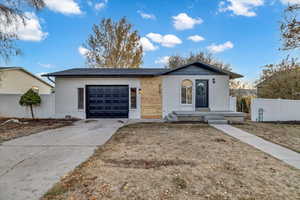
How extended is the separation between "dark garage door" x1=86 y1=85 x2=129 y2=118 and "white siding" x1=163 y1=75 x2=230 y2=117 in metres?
2.70

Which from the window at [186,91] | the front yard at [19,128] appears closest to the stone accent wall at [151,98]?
the window at [186,91]

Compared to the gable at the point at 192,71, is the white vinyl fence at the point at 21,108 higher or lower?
lower

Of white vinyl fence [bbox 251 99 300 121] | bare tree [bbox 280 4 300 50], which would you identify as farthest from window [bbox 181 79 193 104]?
bare tree [bbox 280 4 300 50]

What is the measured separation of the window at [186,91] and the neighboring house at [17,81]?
44.1 ft

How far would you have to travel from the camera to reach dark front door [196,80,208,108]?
436 inches

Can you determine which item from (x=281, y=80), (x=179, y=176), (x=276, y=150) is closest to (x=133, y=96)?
(x=276, y=150)

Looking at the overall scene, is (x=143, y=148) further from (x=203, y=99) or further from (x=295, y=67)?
A: (x=295, y=67)

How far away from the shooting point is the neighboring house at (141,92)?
10984 millimetres

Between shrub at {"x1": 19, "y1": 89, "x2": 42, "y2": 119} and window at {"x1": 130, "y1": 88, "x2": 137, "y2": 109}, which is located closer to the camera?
shrub at {"x1": 19, "y1": 89, "x2": 42, "y2": 119}

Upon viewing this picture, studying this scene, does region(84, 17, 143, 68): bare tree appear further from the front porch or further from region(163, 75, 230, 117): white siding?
the front porch

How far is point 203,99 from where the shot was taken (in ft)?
36.4

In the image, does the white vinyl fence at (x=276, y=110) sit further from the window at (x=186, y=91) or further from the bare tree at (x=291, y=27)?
the window at (x=186, y=91)

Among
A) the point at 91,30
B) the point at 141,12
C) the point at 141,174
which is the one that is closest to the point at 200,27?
the point at 141,12

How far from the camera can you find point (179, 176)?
308 centimetres
